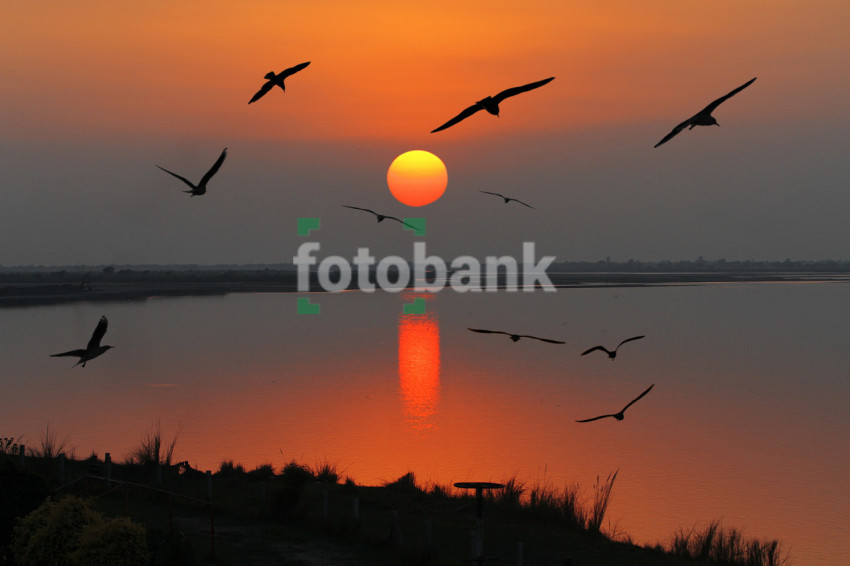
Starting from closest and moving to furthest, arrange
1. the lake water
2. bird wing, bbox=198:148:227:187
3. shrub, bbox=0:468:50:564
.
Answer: bird wing, bbox=198:148:227:187, shrub, bbox=0:468:50:564, the lake water

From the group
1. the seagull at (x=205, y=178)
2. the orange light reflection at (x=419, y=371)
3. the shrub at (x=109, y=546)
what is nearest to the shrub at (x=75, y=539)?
the shrub at (x=109, y=546)

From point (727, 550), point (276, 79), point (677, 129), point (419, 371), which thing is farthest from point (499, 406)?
point (677, 129)

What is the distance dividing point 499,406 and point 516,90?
36323mm

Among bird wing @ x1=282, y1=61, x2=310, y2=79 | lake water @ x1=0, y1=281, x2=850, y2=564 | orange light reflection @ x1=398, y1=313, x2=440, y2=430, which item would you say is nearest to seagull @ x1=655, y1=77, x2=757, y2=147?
bird wing @ x1=282, y1=61, x2=310, y2=79

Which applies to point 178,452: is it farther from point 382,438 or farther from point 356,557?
point 356,557

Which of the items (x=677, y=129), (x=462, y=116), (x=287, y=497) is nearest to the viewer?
(x=677, y=129)

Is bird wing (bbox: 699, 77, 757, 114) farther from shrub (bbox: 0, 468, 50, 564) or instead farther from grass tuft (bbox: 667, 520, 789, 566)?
grass tuft (bbox: 667, 520, 789, 566)

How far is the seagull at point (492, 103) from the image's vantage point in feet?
26.8

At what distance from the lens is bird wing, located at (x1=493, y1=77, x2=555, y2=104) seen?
324 inches

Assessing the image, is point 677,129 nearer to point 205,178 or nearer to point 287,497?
point 205,178

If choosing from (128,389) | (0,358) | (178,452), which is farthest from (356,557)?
(0,358)

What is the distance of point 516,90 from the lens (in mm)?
8797

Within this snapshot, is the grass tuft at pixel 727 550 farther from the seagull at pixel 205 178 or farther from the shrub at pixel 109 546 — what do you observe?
the seagull at pixel 205 178

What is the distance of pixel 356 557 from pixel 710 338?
6487 cm
